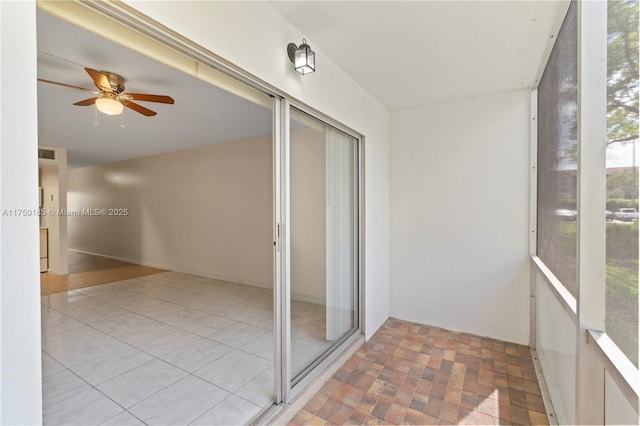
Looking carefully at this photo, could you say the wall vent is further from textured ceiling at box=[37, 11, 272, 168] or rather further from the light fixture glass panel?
the light fixture glass panel

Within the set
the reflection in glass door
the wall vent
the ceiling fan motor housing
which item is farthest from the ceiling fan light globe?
the wall vent

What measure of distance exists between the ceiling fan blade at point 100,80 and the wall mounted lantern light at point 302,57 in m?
1.53

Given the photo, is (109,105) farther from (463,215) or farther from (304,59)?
(463,215)

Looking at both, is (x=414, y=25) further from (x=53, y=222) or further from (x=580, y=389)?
(x=53, y=222)

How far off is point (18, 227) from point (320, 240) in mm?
1898

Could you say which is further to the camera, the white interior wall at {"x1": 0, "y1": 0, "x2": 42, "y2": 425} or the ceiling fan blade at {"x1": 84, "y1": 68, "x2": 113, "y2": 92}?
the ceiling fan blade at {"x1": 84, "y1": 68, "x2": 113, "y2": 92}

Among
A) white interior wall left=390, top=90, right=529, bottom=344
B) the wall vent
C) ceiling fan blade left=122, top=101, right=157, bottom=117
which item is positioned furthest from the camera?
the wall vent

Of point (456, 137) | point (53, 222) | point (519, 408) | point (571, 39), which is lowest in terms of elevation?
point (519, 408)

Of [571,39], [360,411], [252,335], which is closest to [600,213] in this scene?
[571,39]

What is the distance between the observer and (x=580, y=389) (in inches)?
51.6

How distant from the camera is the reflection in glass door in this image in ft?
7.01

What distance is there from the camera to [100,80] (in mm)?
2277

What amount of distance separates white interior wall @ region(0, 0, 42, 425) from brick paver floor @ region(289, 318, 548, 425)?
153 centimetres

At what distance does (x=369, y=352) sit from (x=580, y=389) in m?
1.69
